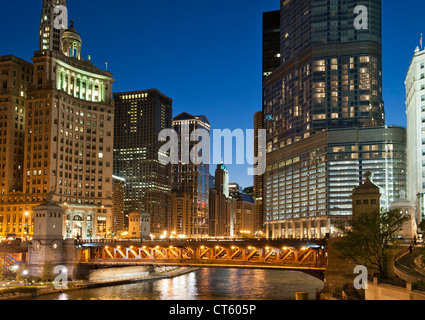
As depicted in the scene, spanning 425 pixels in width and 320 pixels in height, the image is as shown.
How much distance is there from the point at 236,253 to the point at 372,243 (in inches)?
1001

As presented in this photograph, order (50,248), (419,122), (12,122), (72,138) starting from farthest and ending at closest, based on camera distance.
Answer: (72,138) < (12,122) < (419,122) < (50,248)

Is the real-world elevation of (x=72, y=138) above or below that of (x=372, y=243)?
above

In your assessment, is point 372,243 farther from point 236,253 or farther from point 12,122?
point 12,122

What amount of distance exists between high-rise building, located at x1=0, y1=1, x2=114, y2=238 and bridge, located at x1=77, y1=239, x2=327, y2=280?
63847mm

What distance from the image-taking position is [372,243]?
2749 inches

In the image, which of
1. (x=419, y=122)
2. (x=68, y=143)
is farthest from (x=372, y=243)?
(x=68, y=143)

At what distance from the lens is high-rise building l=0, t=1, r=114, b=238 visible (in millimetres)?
165750

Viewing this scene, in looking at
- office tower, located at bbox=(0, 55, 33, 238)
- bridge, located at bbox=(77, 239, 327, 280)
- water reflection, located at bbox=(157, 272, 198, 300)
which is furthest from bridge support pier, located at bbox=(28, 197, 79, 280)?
office tower, located at bbox=(0, 55, 33, 238)

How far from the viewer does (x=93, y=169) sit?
180m

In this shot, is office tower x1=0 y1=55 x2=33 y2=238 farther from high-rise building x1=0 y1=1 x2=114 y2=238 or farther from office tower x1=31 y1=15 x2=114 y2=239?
office tower x1=31 y1=15 x2=114 y2=239

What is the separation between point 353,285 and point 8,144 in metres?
135

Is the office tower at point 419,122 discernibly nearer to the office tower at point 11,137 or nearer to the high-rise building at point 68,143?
the high-rise building at point 68,143

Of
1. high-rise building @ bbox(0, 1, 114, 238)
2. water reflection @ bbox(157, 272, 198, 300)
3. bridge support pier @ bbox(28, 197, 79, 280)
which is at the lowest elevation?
water reflection @ bbox(157, 272, 198, 300)

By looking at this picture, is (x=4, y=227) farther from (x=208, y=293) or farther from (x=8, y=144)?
(x=208, y=293)
